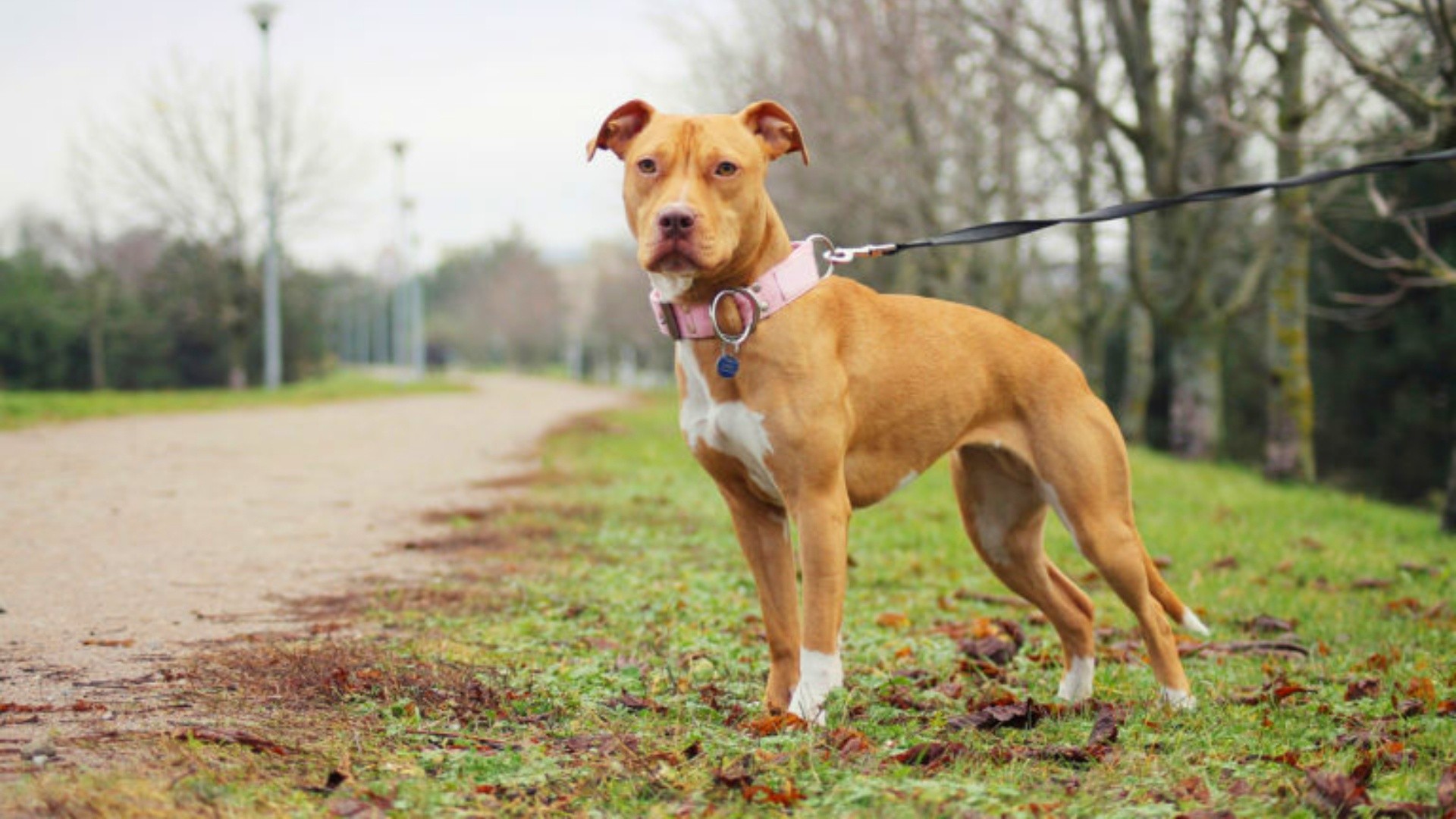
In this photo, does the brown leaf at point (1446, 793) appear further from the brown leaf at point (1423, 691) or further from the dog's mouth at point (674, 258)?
the dog's mouth at point (674, 258)

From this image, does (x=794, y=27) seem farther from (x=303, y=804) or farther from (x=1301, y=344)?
(x=303, y=804)

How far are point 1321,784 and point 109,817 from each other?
278 centimetres

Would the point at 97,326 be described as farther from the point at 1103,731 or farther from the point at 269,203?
the point at 1103,731

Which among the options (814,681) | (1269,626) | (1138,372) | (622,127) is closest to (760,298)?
(622,127)

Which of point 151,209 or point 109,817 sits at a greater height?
point 151,209

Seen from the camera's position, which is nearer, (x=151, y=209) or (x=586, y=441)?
(x=586, y=441)

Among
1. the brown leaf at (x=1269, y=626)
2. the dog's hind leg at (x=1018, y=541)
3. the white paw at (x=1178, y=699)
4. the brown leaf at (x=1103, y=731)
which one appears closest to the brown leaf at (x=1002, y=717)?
the brown leaf at (x=1103, y=731)

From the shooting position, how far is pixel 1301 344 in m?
16.0

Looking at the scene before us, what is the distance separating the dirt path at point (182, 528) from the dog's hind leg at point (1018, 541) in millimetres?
3020

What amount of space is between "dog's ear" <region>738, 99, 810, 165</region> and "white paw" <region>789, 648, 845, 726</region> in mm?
1662

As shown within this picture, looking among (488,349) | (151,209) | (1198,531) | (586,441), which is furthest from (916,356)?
(488,349)

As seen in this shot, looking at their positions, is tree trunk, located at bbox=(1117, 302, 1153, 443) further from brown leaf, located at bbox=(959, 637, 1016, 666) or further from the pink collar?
the pink collar

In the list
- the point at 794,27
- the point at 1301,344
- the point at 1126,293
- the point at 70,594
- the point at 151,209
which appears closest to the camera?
the point at 70,594

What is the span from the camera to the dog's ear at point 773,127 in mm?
4293
